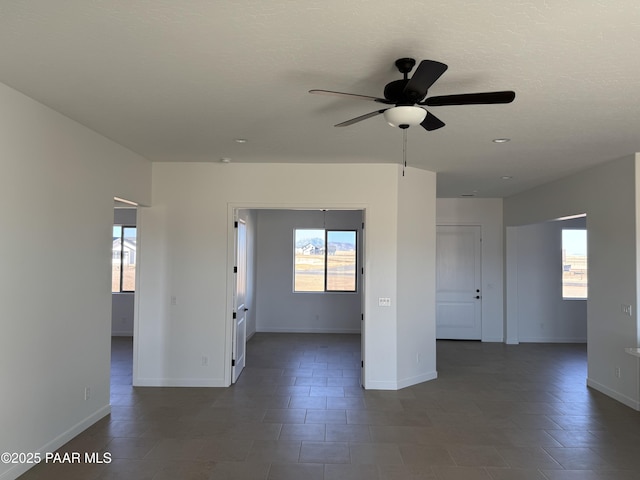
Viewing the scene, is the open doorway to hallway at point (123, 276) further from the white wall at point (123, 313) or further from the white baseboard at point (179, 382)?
the white baseboard at point (179, 382)

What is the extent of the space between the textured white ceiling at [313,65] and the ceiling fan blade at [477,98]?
248 mm

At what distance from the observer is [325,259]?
9070 mm

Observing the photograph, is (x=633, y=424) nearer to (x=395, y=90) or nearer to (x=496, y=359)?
(x=496, y=359)

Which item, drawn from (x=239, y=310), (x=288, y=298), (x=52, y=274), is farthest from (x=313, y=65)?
(x=288, y=298)

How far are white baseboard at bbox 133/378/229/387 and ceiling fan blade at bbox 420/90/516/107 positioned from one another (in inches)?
163

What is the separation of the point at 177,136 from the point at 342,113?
5.44ft

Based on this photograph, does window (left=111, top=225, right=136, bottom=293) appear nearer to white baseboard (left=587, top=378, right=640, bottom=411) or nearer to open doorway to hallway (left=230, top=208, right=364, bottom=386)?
open doorway to hallway (left=230, top=208, right=364, bottom=386)

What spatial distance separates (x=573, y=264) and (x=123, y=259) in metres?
8.72

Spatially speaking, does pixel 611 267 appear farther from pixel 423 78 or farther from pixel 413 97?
pixel 423 78

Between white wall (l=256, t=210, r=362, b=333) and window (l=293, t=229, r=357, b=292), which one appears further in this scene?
window (l=293, t=229, r=357, b=292)

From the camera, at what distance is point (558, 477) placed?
3064 millimetres

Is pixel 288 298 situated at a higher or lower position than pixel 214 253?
lower

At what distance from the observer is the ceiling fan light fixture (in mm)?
2318

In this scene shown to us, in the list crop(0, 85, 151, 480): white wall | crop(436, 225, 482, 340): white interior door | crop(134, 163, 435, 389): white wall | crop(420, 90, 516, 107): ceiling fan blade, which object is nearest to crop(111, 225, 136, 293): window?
crop(134, 163, 435, 389): white wall
